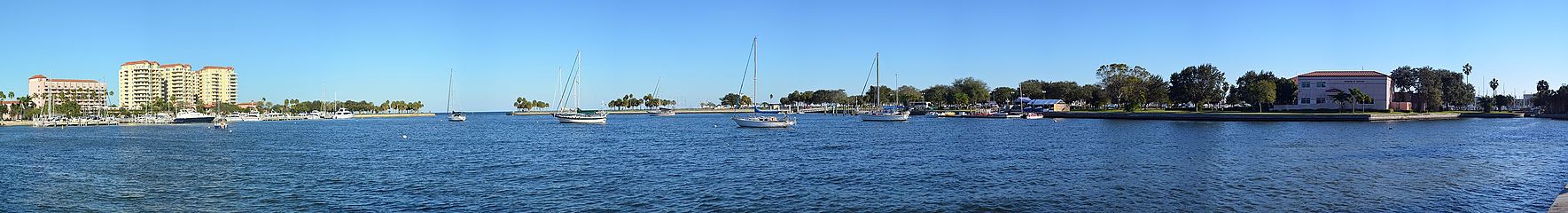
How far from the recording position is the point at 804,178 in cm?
2636

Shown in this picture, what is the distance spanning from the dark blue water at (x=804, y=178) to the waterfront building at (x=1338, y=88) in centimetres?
6436

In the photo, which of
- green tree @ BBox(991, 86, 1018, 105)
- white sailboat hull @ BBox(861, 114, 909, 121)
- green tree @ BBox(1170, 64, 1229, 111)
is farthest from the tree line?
green tree @ BBox(991, 86, 1018, 105)

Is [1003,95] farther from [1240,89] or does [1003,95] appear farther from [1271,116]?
[1271,116]

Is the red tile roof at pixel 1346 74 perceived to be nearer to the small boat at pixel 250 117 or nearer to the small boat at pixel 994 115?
the small boat at pixel 994 115

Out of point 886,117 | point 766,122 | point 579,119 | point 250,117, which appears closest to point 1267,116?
point 886,117

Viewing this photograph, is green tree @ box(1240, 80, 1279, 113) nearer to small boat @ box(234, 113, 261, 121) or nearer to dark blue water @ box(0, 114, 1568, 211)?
dark blue water @ box(0, 114, 1568, 211)

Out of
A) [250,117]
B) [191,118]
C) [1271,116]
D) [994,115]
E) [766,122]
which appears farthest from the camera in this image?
[250,117]

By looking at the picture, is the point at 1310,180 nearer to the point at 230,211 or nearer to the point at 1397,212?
the point at 1397,212


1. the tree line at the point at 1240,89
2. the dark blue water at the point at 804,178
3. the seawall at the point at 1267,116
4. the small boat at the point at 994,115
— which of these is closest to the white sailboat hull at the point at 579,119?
the tree line at the point at 1240,89

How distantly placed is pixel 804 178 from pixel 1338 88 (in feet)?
326

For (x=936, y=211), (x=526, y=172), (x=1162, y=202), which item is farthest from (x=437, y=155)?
(x=1162, y=202)

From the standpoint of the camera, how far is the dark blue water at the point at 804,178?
20188 mm

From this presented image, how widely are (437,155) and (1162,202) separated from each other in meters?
29.4

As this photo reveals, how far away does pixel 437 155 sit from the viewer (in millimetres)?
38688
